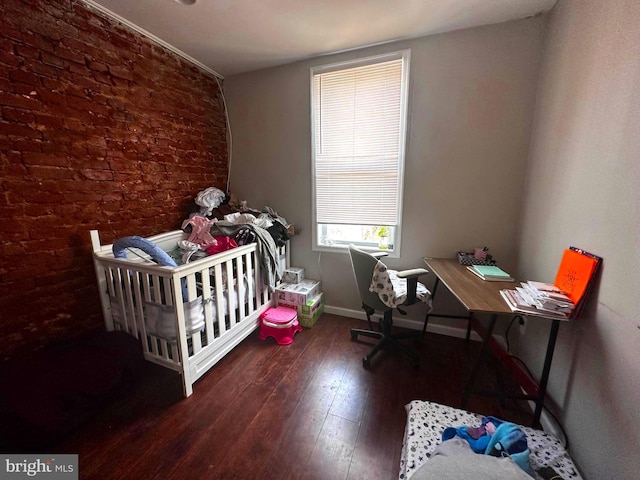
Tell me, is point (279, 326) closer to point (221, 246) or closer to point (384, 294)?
point (221, 246)

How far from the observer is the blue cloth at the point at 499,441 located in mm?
911

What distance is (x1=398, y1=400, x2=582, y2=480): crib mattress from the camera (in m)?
1.02

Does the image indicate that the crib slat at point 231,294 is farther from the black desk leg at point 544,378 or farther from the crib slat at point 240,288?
the black desk leg at point 544,378

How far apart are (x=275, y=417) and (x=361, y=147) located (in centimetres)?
218

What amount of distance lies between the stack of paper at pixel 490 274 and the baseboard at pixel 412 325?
2.38ft

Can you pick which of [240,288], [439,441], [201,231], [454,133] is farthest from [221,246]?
[454,133]

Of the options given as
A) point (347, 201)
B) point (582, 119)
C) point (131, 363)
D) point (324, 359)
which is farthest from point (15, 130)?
point (582, 119)

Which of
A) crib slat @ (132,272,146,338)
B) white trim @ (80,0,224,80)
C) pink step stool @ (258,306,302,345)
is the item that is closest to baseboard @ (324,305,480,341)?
pink step stool @ (258,306,302,345)

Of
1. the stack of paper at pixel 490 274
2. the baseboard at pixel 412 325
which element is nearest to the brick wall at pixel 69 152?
the baseboard at pixel 412 325

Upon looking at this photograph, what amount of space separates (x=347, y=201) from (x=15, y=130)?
2.25 meters

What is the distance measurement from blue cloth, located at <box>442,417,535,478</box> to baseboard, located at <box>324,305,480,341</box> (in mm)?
1183

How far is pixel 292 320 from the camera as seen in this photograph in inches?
84.9

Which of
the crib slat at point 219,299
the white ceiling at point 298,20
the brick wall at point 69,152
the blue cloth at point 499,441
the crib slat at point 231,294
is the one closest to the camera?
the blue cloth at point 499,441

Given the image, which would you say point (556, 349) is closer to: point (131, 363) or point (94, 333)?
point (131, 363)
